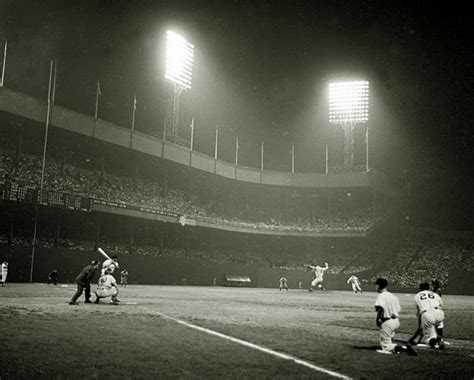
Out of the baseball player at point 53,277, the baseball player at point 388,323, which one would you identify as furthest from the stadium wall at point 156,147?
the baseball player at point 388,323

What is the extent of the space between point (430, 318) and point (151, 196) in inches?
1697

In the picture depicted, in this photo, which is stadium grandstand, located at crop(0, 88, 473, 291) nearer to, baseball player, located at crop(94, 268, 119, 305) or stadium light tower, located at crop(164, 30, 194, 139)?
stadium light tower, located at crop(164, 30, 194, 139)

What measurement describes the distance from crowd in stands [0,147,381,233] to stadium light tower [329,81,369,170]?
39.8ft

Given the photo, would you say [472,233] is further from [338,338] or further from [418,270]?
[338,338]

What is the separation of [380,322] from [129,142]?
135 ft

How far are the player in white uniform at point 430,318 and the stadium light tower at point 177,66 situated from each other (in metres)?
45.5

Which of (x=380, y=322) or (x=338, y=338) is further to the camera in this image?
(x=338, y=338)

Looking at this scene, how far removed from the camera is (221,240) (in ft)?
196

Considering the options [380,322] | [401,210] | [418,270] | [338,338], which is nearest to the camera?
[380,322]

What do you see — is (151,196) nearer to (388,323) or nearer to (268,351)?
(268,351)

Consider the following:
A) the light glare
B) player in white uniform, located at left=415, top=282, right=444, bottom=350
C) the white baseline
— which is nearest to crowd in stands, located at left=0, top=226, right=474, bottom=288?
the light glare

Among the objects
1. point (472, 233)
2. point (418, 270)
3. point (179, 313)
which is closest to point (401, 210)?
point (472, 233)

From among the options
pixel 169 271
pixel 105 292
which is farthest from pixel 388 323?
pixel 169 271

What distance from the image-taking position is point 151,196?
50.9m
